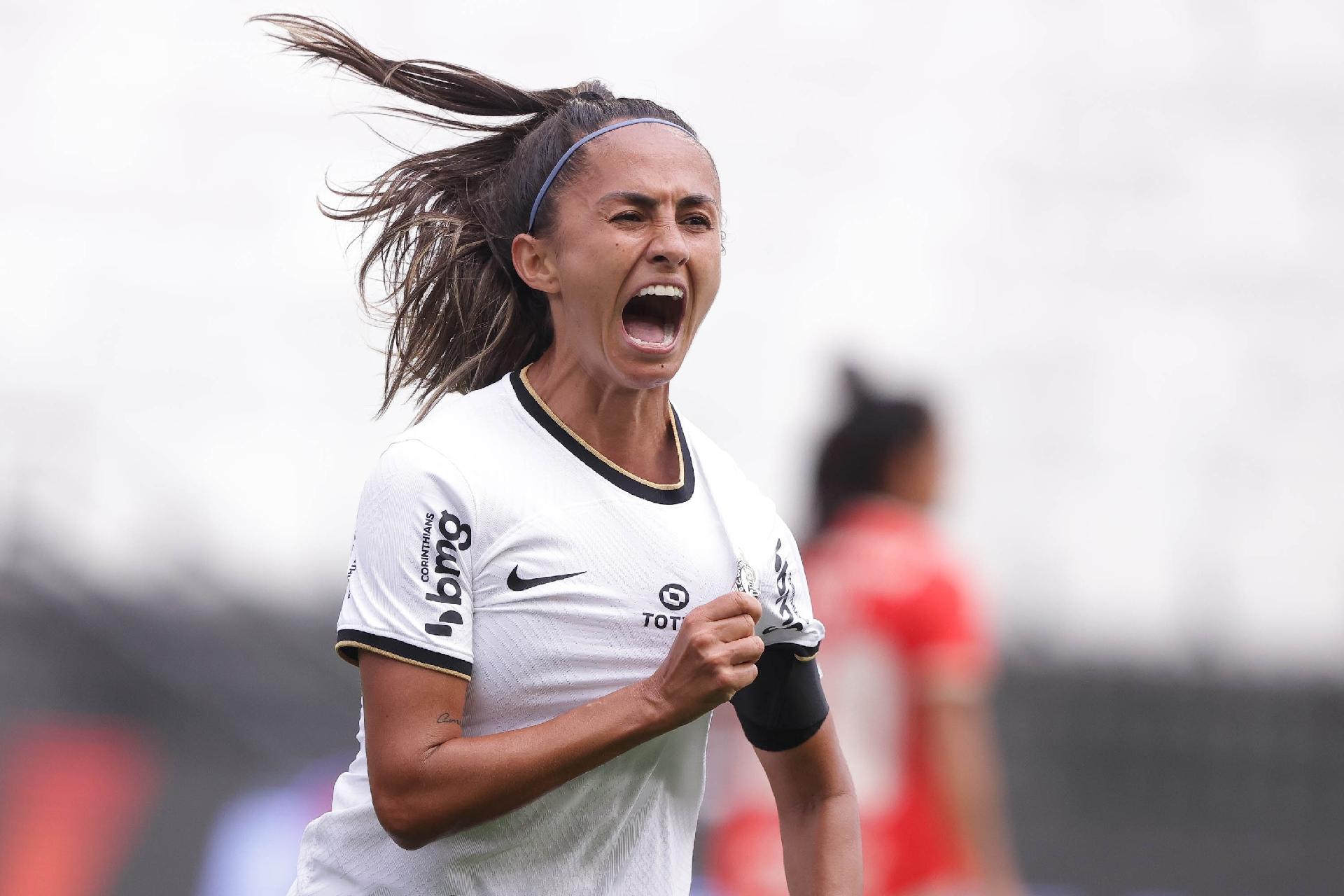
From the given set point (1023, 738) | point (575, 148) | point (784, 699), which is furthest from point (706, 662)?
point (1023, 738)

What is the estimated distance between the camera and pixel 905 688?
467 centimetres

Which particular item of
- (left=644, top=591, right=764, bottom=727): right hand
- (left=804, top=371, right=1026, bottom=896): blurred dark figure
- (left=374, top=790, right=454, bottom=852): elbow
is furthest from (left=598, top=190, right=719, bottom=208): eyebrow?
(left=804, top=371, right=1026, bottom=896): blurred dark figure

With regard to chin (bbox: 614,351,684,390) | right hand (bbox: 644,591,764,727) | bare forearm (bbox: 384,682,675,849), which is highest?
chin (bbox: 614,351,684,390)

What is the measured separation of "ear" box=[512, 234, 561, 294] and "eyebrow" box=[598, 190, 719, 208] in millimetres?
141

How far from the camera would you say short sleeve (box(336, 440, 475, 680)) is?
6.84 ft

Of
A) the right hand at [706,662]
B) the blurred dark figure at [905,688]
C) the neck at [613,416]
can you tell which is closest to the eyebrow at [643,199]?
the neck at [613,416]

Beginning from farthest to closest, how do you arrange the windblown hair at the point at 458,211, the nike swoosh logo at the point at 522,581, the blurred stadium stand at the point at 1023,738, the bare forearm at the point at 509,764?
1. the blurred stadium stand at the point at 1023,738
2. the windblown hair at the point at 458,211
3. the nike swoosh logo at the point at 522,581
4. the bare forearm at the point at 509,764

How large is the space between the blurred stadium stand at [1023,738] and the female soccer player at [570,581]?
5.44 m

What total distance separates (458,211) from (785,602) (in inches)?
31.0

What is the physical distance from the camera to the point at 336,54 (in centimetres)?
274

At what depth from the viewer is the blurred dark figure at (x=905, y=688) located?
464 centimetres

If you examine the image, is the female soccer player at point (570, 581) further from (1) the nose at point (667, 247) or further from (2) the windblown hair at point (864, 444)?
(2) the windblown hair at point (864, 444)

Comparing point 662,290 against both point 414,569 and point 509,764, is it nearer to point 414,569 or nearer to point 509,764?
point 414,569

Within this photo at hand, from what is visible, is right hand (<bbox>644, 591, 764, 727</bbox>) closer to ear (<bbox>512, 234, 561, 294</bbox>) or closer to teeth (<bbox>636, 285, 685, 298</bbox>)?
teeth (<bbox>636, 285, 685, 298</bbox>)
